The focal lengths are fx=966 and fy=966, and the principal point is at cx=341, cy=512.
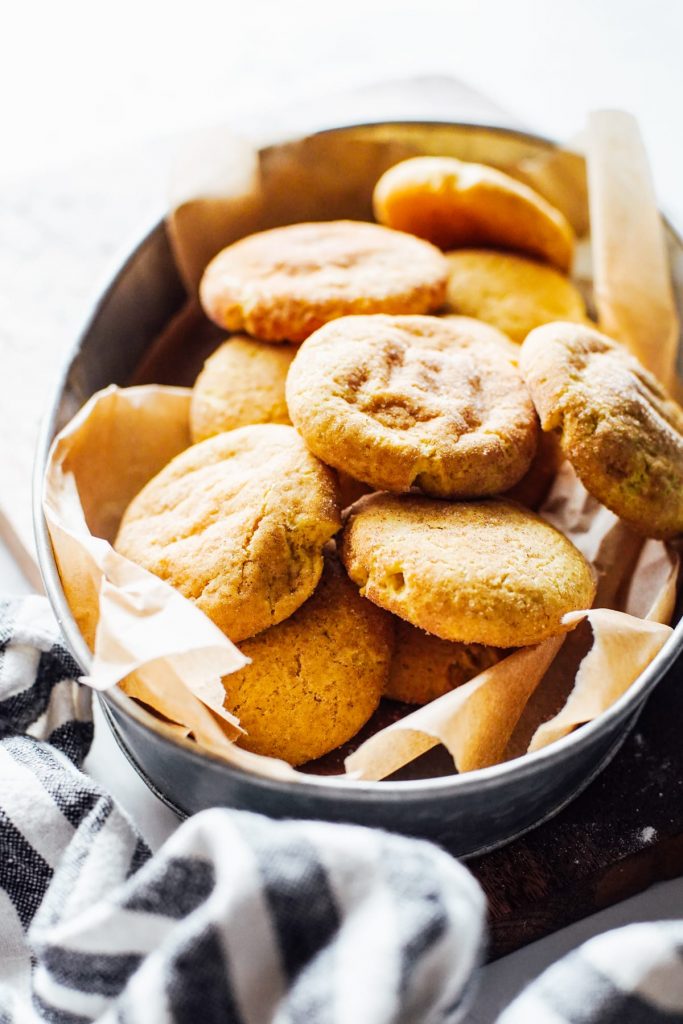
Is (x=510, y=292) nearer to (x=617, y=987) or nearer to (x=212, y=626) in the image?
(x=212, y=626)

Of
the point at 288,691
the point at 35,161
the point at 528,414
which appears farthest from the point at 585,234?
the point at 35,161

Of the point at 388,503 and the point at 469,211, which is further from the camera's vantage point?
the point at 469,211

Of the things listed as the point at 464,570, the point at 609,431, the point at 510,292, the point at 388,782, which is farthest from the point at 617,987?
the point at 510,292

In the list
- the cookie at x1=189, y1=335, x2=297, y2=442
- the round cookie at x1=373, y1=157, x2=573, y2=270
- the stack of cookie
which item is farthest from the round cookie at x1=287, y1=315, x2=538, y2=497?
the round cookie at x1=373, y1=157, x2=573, y2=270

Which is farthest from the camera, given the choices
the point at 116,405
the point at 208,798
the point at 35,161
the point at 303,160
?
the point at 35,161

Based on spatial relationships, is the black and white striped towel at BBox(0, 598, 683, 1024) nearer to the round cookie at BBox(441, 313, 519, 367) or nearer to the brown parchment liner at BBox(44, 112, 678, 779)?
the brown parchment liner at BBox(44, 112, 678, 779)

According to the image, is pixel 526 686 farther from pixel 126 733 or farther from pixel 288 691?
pixel 126 733
